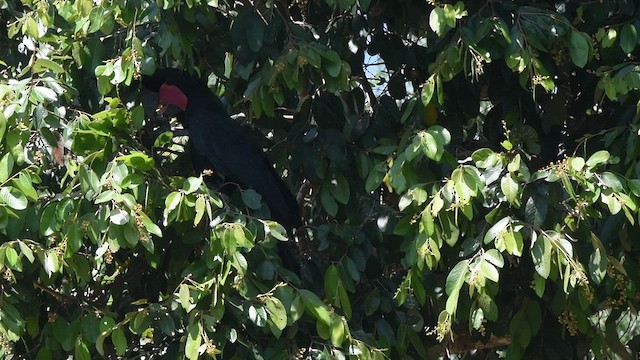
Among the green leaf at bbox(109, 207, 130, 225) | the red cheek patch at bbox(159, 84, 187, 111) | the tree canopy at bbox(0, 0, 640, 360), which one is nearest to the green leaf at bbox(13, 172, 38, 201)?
the tree canopy at bbox(0, 0, 640, 360)

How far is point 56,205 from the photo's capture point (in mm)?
2631

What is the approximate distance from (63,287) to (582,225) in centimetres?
150

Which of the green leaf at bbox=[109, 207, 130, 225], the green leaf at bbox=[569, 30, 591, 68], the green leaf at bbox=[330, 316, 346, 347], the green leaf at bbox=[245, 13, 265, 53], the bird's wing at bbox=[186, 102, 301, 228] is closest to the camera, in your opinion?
the green leaf at bbox=[109, 207, 130, 225]

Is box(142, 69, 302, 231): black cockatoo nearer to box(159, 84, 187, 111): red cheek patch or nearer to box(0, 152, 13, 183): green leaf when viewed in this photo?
box(159, 84, 187, 111): red cheek patch

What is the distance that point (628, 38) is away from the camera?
2863 millimetres

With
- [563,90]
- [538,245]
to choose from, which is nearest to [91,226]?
[538,245]

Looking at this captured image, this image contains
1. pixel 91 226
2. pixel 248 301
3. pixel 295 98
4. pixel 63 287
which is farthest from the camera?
pixel 295 98

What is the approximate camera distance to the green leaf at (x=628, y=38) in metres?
2.84

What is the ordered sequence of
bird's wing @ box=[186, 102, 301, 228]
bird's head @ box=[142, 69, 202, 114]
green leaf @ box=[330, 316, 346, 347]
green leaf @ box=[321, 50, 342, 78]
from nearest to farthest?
1. green leaf @ box=[330, 316, 346, 347]
2. green leaf @ box=[321, 50, 342, 78]
3. bird's wing @ box=[186, 102, 301, 228]
4. bird's head @ box=[142, 69, 202, 114]

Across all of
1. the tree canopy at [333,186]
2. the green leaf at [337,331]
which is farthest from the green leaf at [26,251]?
the green leaf at [337,331]

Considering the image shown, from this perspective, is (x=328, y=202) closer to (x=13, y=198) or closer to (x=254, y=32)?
(x=254, y=32)

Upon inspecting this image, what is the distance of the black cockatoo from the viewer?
11.0 ft

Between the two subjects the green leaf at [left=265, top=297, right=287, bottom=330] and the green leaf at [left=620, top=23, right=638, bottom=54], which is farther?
the green leaf at [left=620, top=23, right=638, bottom=54]

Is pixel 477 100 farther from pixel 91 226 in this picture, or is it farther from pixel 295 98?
pixel 91 226
